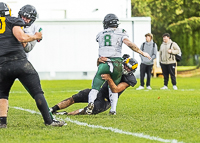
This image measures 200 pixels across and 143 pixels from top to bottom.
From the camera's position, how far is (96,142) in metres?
6.45

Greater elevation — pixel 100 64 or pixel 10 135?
pixel 100 64

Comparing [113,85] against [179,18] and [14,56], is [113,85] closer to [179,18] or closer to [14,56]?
[14,56]

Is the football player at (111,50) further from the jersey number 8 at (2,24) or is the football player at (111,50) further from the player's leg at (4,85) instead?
the jersey number 8 at (2,24)

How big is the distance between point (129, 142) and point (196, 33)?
1463 inches

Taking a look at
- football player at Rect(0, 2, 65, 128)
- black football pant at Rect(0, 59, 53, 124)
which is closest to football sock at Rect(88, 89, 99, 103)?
black football pant at Rect(0, 59, 53, 124)

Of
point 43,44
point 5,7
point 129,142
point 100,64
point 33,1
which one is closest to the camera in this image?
point 129,142

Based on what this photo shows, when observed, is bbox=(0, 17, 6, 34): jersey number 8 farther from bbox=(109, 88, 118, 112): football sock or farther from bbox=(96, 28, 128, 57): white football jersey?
bbox=(109, 88, 118, 112): football sock

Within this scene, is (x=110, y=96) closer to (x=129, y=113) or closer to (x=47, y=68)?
(x=129, y=113)

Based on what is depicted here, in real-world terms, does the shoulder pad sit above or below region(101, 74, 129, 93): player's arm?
above

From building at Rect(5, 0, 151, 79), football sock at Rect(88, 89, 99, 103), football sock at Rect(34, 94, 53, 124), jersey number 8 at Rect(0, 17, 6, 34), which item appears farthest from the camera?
building at Rect(5, 0, 151, 79)

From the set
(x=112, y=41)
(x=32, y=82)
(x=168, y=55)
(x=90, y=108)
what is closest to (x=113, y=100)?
(x=90, y=108)

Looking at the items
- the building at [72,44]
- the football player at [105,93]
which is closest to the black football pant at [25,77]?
the football player at [105,93]

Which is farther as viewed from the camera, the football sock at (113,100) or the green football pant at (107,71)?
the football sock at (113,100)

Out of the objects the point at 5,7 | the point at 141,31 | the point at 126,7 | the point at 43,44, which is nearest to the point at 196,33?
the point at 126,7
